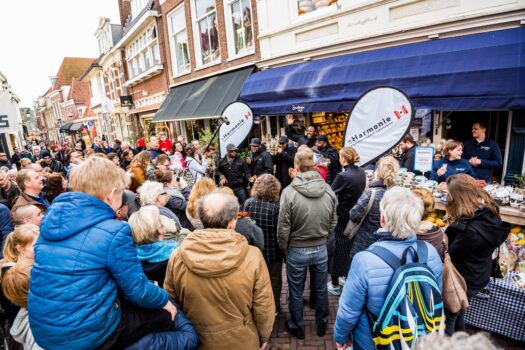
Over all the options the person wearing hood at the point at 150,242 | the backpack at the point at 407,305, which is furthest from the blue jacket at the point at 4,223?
the backpack at the point at 407,305

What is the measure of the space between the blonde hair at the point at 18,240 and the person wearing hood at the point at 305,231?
6.74 ft

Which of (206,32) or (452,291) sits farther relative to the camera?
(206,32)

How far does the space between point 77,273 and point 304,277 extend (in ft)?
7.45

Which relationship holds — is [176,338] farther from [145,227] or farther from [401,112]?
[401,112]

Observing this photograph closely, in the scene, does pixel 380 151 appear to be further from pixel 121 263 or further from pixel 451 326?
pixel 121 263

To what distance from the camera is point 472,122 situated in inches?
241

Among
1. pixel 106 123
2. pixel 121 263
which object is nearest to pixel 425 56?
pixel 121 263

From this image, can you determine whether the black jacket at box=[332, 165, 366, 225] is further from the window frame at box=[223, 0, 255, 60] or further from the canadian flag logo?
the window frame at box=[223, 0, 255, 60]

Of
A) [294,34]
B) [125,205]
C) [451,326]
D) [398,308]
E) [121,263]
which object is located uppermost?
[294,34]

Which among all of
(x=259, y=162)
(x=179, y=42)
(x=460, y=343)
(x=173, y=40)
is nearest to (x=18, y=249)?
(x=460, y=343)

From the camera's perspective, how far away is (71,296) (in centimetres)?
140

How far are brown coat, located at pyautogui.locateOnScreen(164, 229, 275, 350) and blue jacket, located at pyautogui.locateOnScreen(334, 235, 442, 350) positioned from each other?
488 mm

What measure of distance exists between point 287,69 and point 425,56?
353 centimetres

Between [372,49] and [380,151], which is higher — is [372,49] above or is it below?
above
